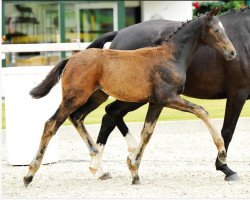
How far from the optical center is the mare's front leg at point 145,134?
8633mm

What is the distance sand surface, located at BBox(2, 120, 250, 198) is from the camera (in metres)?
8.33

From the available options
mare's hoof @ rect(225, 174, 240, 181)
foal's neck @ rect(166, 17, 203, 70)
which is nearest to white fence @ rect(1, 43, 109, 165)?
foal's neck @ rect(166, 17, 203, 70)

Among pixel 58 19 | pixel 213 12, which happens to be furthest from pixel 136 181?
pixel 58 19

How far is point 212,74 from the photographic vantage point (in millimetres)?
9305

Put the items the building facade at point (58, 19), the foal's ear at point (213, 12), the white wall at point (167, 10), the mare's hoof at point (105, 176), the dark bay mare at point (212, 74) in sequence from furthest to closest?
1. the white wall at point (167, 10)
2. the building facade at point (58, 19)
3. the mare's hoof at point (105, 176)
4. the dark bay mare at point (212, 74)
5. the foal's ear at point (213, 12)

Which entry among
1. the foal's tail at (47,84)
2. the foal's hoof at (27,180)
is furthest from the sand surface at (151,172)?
the foal's tail at (47,84)

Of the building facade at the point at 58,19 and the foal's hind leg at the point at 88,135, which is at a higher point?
the foal's hind leg at the point at 88,135

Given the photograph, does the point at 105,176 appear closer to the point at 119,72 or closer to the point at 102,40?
the point at 119,72

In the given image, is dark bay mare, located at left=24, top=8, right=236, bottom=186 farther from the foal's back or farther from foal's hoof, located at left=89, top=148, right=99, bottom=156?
foal's hoof, located at left=89, top=148, right=99, bottom=156

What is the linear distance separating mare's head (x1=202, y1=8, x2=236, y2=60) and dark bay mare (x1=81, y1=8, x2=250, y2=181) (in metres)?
0.62

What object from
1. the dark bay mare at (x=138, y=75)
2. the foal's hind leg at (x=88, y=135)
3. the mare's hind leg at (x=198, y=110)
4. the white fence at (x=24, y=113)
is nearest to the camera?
the mare's hind leg at (x=198, y=110)

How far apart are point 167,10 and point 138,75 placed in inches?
788

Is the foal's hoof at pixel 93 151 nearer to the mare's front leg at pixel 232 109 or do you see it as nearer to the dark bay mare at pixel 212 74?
the dark bay mare at pixel 212 74

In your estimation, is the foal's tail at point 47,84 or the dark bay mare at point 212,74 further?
the dark bay mare at point 212,74
